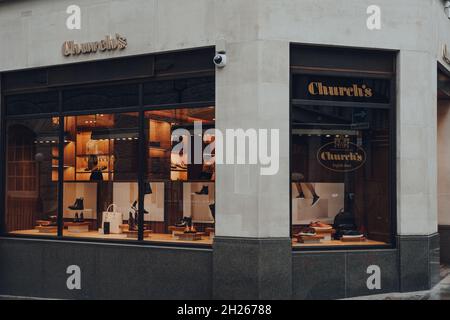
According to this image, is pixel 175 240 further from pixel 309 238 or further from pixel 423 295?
pixel 423 295

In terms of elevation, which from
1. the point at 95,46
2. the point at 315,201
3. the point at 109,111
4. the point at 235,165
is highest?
the point at 95,46

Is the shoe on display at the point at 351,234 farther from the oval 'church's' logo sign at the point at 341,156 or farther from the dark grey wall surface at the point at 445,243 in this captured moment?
the dark grey wall surface at the point at 445,243

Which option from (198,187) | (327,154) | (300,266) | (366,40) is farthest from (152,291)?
(366,40)

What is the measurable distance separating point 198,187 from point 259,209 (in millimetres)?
1595

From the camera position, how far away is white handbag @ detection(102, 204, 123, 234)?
12727 millimetres

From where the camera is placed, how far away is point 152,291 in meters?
11.9

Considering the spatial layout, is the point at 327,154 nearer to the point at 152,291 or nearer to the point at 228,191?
the point at 228,191

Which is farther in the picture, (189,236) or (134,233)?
(134,233)

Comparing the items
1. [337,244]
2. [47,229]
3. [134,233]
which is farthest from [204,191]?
[47,229]

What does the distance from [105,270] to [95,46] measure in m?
4.69

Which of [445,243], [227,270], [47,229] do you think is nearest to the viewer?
[227,270]

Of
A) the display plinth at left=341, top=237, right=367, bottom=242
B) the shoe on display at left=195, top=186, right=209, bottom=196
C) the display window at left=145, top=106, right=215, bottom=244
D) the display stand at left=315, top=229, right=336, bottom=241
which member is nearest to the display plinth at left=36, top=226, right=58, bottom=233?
the display window at left=145, top=106, right=215, bottom=244

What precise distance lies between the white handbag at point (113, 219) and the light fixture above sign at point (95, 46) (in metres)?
3.33

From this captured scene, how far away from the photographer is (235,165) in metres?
11.1
